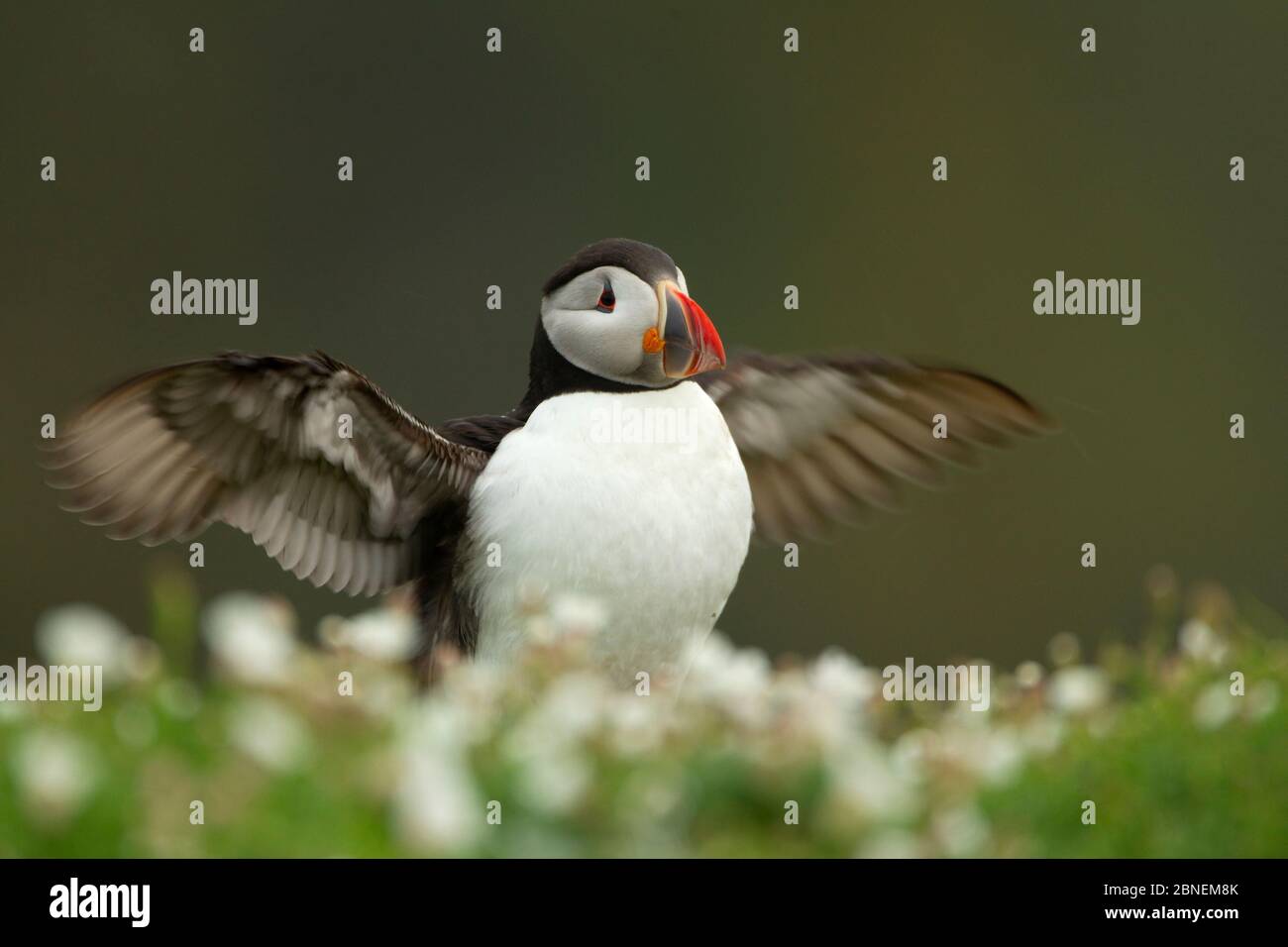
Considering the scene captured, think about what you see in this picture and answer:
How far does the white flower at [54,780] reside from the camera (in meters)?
2.64

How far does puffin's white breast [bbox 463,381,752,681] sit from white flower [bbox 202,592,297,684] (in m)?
2.13

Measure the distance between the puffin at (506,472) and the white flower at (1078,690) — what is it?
1.20m

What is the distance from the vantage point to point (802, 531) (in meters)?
6.89

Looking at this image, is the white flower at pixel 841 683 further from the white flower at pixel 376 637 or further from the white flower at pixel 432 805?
the white flower at pixel 432 805

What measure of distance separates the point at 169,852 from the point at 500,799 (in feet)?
1.97

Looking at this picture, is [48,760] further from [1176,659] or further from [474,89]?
[474,89]

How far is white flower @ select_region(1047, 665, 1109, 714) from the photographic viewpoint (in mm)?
4562

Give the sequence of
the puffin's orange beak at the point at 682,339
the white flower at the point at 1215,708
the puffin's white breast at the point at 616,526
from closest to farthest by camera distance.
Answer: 1. the white flower at the point at 1215,708
2. the puffin's white breast at the point at 616,526
3. the puffin's orange beak at the point at 682,339
